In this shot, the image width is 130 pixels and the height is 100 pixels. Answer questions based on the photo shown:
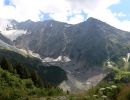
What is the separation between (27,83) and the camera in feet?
150

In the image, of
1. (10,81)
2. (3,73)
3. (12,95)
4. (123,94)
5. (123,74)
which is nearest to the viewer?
(123,74)

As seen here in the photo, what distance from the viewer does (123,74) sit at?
14.6 meters

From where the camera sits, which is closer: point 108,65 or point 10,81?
point 108,65

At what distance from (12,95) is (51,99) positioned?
132 inches

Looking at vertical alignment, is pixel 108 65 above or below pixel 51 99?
above

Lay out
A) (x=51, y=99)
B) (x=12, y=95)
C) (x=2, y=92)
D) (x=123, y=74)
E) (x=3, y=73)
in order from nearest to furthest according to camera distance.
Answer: (x=123, y=74), (x=51, y=99), (x=12, y=95), (x=2, y=92), (x=3, y=73)

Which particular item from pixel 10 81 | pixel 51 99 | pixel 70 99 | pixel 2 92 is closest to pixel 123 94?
pixel 70 99

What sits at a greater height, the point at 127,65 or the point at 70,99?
the point at 127,65

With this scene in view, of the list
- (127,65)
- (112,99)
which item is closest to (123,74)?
(127,65)

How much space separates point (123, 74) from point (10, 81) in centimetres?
2554

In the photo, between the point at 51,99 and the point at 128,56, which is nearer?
the point at 128,56

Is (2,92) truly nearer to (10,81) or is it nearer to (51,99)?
(51,99)

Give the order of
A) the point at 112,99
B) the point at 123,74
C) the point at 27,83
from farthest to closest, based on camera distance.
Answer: the point at 27,83, the point at 112,99, the point at 123,74

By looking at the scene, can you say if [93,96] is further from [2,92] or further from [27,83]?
[27,83]
